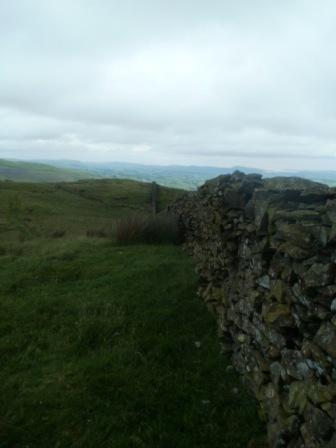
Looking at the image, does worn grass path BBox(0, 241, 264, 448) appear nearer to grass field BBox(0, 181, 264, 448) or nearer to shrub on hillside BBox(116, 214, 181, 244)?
grass field BBox(0, 181, 264, 448)

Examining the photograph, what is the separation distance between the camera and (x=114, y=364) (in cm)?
524

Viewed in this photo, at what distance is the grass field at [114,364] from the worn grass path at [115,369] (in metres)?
0.01

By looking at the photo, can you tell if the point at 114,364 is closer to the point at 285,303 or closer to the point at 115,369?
the point at 115,369

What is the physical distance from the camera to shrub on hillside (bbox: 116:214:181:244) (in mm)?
13516

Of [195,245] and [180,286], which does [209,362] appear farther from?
[195,245]

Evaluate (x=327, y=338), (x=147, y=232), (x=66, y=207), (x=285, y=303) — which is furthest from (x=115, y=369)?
(x=66, y=207)

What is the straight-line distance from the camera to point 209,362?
537 centimetres

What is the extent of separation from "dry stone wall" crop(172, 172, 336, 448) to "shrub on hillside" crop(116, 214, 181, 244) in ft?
24.2

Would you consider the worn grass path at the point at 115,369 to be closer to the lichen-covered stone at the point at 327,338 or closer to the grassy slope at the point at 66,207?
the lichen-covered stone at the point at 327,338

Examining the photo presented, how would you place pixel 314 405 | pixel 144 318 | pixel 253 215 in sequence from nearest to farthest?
pixel 314 405 < pixel 253 215 < pixel 144 318

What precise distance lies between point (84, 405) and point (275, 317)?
99.5 inches

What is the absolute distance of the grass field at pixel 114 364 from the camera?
159 inches

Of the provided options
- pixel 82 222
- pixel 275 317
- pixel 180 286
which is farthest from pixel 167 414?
pixel 82 222

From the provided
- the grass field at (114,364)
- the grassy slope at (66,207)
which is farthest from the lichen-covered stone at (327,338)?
the grassy slope at (66,207)
